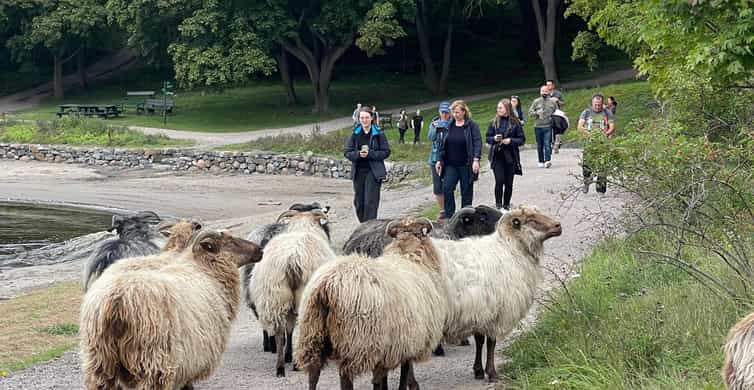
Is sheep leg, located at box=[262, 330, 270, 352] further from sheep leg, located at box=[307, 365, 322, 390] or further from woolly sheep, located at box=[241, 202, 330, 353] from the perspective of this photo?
sheep leg, located at box=[307, 365, 322, 390]

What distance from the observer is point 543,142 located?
25781mm

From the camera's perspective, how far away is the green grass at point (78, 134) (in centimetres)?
4228

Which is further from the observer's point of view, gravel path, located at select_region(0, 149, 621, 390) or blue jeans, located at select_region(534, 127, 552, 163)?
blue jeans, located at select_region(534, 127, 552, 163)

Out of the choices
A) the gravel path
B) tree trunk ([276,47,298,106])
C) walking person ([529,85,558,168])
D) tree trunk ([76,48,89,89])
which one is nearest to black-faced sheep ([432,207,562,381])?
the gravel path

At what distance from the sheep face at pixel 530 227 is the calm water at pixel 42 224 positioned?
15.4 m

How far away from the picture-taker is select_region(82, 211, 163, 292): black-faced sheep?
1059 cm

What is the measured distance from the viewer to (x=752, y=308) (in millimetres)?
8258

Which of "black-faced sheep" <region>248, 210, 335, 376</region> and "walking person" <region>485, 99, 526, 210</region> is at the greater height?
"walking person" <region>485, 99, 526, 210</region>

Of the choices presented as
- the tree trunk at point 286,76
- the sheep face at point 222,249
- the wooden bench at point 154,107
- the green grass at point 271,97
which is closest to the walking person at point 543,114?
the sheep face at point 222,249

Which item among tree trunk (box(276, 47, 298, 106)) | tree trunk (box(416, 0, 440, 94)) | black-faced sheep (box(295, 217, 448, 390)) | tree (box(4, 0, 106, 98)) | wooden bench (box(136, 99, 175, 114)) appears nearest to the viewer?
black-faced sheep (box(295, 217, 448, 390))

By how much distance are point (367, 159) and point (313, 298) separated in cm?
698

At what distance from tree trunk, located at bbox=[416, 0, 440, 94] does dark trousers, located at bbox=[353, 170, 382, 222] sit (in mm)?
34998

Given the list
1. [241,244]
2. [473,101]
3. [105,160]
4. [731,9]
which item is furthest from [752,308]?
[473,101]

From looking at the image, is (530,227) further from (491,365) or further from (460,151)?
(460,151)
